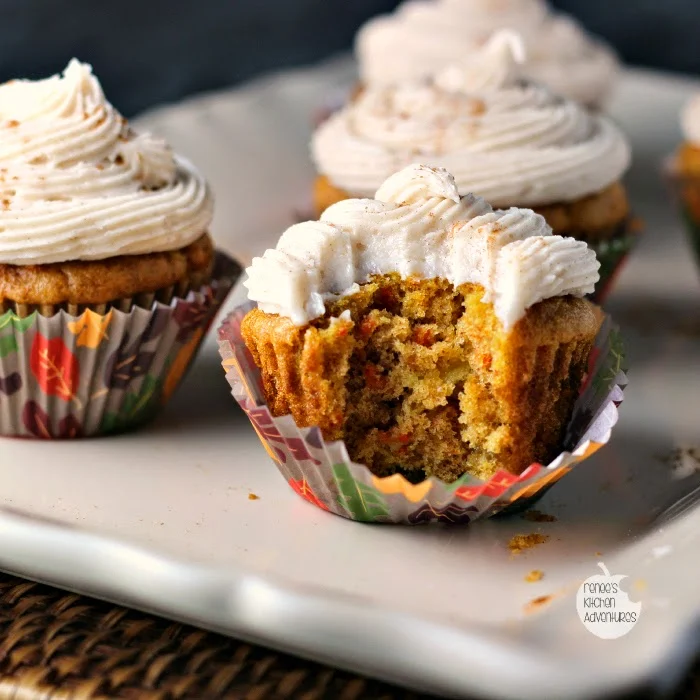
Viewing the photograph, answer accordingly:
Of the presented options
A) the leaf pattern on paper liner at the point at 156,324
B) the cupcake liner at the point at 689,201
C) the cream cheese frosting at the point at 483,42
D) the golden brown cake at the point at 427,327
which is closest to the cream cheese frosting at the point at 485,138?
the cupcake liner at the point at 689,201

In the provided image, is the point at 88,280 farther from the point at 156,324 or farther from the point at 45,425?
the point at 45,425

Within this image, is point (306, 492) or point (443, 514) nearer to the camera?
point (443, 514)

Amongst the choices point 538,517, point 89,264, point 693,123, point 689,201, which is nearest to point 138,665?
point 538,517

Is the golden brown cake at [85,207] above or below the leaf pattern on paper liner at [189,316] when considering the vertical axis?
above

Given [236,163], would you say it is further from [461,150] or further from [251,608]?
[251,608]

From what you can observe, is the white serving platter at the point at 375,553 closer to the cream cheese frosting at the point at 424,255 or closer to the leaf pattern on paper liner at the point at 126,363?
the leaf pattern on paper liner at the point at 126,363

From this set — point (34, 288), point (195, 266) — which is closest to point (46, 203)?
point (34, 288)

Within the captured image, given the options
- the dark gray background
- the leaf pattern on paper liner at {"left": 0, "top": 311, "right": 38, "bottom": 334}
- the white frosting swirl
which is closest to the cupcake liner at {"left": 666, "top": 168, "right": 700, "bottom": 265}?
the white frosting swirl
